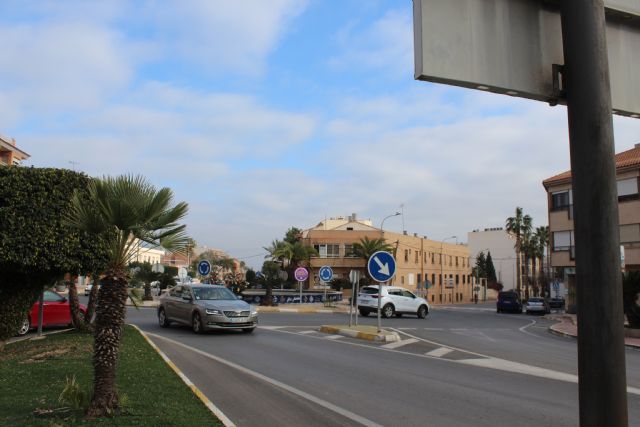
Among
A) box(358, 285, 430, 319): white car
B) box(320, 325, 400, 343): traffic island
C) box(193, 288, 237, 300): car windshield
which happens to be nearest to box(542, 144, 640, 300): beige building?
box(358, 285, 430, 319): white car

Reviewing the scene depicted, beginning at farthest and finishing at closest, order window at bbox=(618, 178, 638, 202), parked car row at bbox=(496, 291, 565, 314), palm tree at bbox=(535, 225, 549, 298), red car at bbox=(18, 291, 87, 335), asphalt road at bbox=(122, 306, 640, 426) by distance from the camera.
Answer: palm tree at bbox=(535, 225, 549, 298), parked car row at bbox=(496, 291, 565, 314), window at bbox=(618, 178, 638, 202), red car at bbox=(18, 291, 87, 335), asphalt road at bbox=(122, 306, 640, 426)

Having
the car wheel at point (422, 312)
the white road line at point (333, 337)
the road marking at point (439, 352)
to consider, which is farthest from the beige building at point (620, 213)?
the road marking at point (439, 352)

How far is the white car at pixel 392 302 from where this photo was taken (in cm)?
2906

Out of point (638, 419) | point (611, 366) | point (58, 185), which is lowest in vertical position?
point (638, 419)

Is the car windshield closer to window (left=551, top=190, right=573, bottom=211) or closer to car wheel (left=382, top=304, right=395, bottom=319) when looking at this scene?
car wheel (left=382, top=304, right=395, bottom=319)

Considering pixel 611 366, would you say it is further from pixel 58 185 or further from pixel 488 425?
pixel 58 185

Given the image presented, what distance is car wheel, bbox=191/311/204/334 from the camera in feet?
55.7

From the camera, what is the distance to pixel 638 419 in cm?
692

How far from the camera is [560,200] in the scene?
139 feet

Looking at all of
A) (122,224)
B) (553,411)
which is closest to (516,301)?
(553,411)

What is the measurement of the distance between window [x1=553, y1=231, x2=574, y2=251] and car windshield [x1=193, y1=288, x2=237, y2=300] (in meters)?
31.6

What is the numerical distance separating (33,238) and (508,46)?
34.6ft

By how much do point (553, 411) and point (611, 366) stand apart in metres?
5.99

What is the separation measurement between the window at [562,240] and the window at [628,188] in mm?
5254
